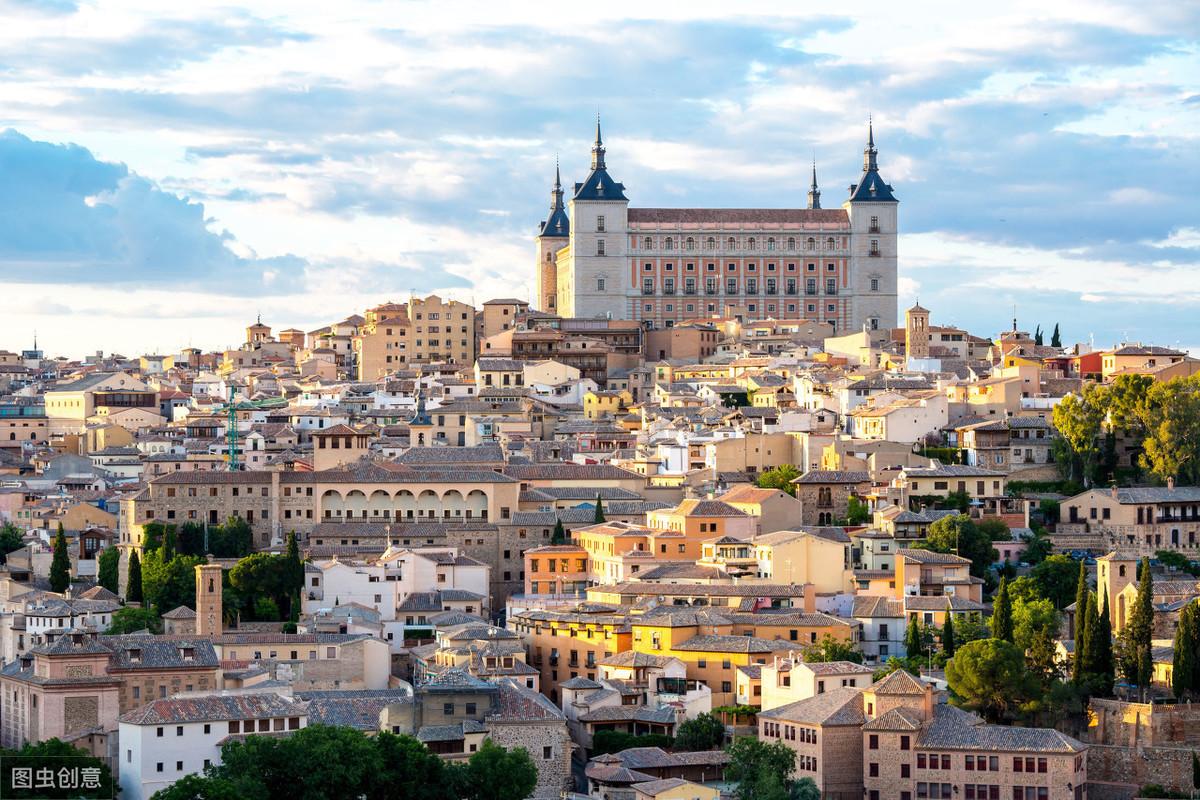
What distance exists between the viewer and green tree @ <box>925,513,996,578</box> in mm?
56844

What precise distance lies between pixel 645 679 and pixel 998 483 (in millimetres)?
13998

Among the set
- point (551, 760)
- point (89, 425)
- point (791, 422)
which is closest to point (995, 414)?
point (791, 422)

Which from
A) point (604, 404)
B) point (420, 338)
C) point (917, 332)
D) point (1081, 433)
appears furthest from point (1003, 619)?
point (420, 338)

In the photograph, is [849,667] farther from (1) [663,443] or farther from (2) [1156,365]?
(2) [1156,365]

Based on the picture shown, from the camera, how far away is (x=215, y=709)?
44.9 metres

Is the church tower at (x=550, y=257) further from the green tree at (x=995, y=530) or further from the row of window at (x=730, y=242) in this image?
the green tree at (x=995, y=530)

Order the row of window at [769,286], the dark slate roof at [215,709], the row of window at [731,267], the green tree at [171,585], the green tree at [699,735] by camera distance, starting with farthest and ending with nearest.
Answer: the row of window at [769,286]
the row of window at [731,267]
the green tree at [171,585]
the green tree at [699,735]
the dark slate roof at [215,709]

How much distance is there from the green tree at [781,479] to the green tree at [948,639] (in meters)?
11.8

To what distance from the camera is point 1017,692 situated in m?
48.4

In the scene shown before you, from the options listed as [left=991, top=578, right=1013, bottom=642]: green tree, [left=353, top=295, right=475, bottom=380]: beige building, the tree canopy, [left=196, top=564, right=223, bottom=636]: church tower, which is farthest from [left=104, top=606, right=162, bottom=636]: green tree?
[left=353, top=295, right=475, bottom=380]: beige building

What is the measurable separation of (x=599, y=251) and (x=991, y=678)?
57.8 m

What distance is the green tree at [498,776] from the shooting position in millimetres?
43562

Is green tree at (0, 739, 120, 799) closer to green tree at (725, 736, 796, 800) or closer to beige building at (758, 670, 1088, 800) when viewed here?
green tree at (725, 736, 796, 800)

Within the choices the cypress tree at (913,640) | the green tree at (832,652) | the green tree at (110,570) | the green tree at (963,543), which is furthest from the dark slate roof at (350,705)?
the green tree at (110,570)
